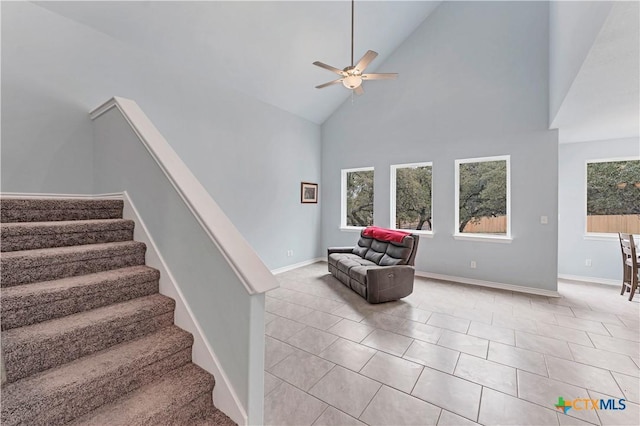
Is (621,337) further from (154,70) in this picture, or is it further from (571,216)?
(154,70)

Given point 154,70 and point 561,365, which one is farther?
point 154,70

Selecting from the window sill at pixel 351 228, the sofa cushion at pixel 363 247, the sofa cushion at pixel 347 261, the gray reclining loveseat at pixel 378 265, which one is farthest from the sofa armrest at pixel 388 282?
the window sill at pixel 351 228

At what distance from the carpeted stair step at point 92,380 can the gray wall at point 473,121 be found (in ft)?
15.1

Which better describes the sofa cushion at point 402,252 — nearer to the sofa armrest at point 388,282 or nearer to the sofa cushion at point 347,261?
the sofa armrest at point 388,282

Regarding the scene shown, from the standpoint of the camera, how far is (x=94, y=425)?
3.84 ft

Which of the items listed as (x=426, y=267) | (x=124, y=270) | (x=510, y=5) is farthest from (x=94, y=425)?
(x=510, y=5)

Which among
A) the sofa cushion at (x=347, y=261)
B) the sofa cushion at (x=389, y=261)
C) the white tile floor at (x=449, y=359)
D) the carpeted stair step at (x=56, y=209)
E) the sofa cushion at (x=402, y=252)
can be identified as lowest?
the white tile floor at (x=449, y=359)

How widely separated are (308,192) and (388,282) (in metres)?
3.05

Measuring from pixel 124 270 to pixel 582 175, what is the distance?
6.77 m

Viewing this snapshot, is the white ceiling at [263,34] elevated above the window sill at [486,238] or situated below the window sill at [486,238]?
above

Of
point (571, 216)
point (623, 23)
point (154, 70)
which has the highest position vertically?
point (154, 70)

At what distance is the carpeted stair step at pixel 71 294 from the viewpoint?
140 cm

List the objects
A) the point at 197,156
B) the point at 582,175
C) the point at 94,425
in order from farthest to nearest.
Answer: the point at 582,175 < the point at 197,156 < the point at 94,425

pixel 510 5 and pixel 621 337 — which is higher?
pixel 510 5
